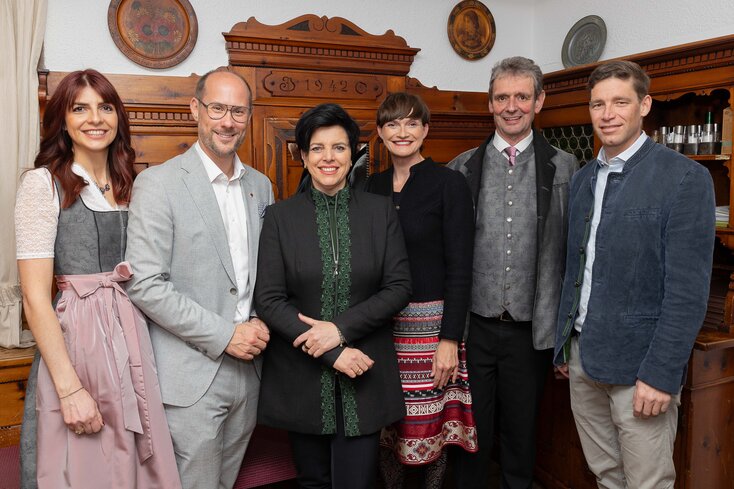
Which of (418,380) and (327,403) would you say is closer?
(327,403)

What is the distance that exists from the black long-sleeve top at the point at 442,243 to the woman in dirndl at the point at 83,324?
951 mm

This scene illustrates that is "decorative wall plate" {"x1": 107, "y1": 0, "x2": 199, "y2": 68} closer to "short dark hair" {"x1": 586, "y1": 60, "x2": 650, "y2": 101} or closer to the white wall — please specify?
the white wall

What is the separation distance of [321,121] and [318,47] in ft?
5.58

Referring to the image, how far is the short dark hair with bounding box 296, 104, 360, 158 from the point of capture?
6.05 feet

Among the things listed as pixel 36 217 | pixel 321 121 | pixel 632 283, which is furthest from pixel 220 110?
pixel 632 283

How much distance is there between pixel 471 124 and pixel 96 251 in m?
2.76

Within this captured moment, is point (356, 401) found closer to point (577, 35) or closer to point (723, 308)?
point (723, 308)

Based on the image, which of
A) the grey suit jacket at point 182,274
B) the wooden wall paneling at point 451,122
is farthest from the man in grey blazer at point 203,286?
the wooden wall paneling at point 451,122

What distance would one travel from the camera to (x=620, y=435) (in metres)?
1.89

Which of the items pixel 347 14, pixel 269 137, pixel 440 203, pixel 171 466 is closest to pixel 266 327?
pixel 171 466

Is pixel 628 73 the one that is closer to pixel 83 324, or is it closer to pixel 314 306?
pixel 314 306

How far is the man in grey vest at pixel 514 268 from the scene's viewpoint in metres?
2.19

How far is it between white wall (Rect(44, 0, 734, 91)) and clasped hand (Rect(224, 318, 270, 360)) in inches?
76.5

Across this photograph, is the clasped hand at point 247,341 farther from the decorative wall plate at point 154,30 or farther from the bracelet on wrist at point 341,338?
the decorative wall plate at point 154,30
